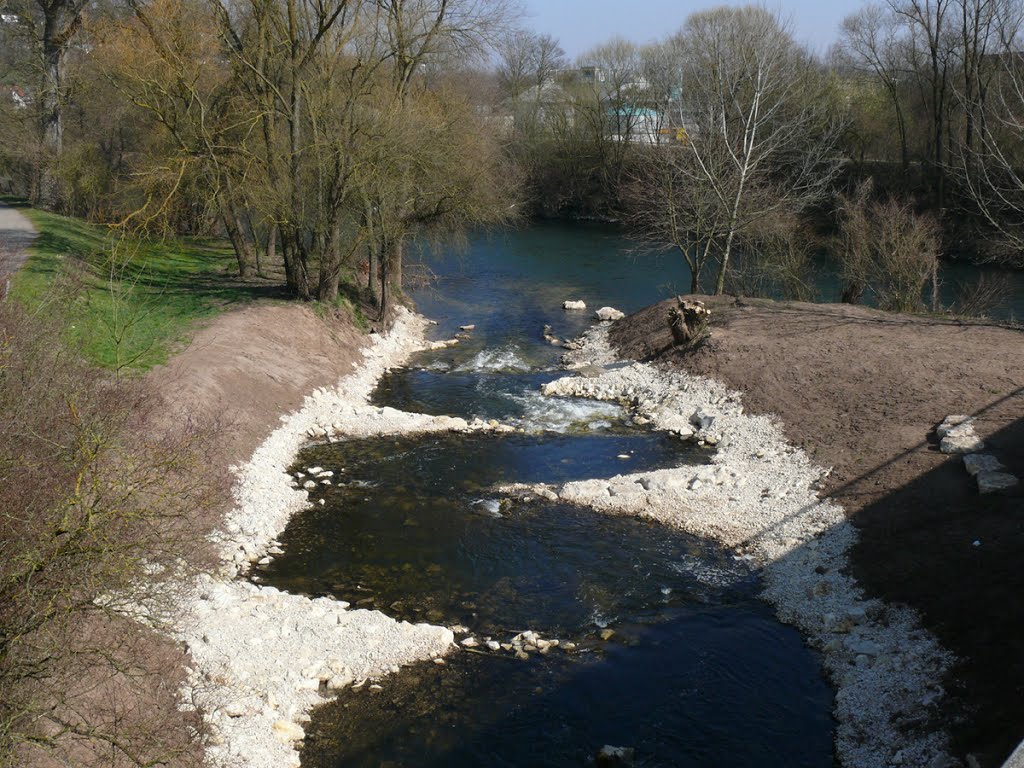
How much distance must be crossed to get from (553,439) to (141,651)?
33.3 ft

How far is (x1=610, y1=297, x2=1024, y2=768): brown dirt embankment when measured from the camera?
31.0ft

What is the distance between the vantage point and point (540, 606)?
1143 centimetres

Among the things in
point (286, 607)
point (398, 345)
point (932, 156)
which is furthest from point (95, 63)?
point (932, 156)

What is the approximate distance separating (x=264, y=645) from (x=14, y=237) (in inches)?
772

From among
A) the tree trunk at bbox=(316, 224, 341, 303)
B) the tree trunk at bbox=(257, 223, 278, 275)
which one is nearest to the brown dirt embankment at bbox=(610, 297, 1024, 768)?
the tree trunk at bbox=(316, 224, 341, 303)

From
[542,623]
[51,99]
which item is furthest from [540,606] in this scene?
[51,99]

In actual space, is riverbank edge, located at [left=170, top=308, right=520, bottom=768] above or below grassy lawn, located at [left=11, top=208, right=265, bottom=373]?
below

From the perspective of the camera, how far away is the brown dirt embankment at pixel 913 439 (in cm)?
944

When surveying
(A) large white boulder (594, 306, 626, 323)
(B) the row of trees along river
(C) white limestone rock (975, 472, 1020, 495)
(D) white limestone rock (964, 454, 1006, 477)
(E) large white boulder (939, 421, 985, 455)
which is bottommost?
(C) white limestone rock (975, 472, 1020, 495)

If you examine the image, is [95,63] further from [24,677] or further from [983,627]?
[983,627]

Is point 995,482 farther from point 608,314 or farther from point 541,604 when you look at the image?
point 608,314

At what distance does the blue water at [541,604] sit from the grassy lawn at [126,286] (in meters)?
4.61

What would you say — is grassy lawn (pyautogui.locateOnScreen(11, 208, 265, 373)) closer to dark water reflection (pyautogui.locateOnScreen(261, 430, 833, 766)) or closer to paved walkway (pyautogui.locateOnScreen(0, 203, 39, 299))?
paved walkway (pyautogui.locateOnScreen(0, 203, 39, 299))

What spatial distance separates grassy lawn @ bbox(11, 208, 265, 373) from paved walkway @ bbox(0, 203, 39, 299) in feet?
0.87
